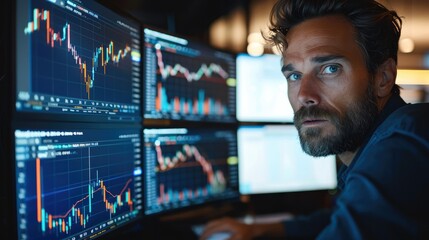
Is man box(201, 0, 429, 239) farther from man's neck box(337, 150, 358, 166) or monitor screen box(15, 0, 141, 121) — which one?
monitor screen box(15, 0, 141, 121)

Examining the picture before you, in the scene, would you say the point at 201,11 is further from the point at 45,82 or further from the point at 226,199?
the point at 45,82

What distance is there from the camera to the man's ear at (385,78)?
41.7 inches

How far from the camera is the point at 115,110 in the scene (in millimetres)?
980

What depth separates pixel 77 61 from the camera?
0.83 m

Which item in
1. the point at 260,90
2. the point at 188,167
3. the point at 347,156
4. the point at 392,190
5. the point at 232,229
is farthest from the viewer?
the point at 260,90

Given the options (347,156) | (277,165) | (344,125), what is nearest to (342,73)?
A: (344,125)

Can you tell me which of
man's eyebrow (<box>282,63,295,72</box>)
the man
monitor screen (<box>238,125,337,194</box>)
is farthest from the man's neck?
monitor screen (<box>238,125,337,194</box>)

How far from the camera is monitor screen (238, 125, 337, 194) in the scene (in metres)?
1.59

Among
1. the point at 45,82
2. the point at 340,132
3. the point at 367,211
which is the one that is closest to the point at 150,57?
the point at 45,82

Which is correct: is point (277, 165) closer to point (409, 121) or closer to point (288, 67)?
point (288, 67)

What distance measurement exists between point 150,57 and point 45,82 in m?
0.53

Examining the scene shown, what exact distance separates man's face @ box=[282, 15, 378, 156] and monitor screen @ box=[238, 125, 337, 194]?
1.86 feet

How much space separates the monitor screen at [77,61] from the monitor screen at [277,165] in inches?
25.0

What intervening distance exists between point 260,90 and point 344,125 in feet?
2.21
